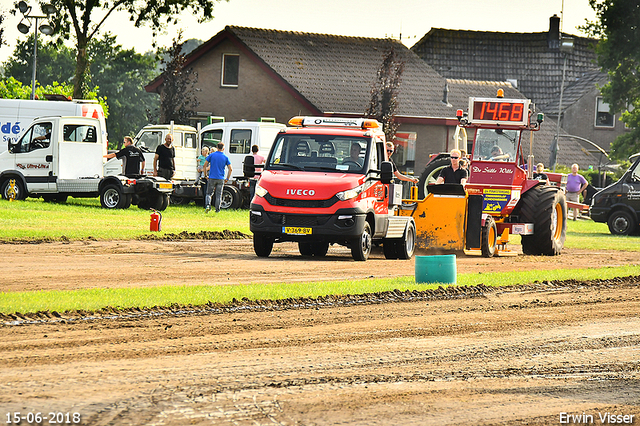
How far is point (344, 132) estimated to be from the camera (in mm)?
17141

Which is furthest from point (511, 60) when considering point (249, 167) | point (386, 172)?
point (249, 167)

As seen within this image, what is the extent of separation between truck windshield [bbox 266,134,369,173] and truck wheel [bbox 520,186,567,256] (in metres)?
4.91

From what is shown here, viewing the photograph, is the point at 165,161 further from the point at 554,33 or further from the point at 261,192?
the point at 554,33

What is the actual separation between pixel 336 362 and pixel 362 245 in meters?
8.91

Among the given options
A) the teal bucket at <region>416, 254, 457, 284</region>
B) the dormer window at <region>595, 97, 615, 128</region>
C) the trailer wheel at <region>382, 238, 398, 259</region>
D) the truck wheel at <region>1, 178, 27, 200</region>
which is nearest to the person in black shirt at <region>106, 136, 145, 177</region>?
the truck wheel at <region>1, 178, 27, 200</region>

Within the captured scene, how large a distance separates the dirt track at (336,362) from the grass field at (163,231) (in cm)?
77

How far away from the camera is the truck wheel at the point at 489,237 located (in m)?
19.0

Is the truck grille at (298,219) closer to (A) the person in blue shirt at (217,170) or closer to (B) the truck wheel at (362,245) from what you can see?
(B) the truck wheel at (362,245)

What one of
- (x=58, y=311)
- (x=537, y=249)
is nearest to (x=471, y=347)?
(x=58, y=311)

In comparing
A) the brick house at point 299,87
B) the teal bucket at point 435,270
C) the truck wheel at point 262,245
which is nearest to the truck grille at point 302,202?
the truck wheel at point 262,245

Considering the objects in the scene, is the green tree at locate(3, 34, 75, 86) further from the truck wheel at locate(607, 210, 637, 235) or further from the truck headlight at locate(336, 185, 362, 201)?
the truck headlight at locate(336, 185, 362, 201)

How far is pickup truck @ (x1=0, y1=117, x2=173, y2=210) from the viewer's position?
2745 cm

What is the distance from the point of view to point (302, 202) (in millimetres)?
16484

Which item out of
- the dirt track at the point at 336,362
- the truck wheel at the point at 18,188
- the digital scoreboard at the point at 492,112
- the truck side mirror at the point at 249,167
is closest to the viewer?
the dirt track at the point at 336,362
